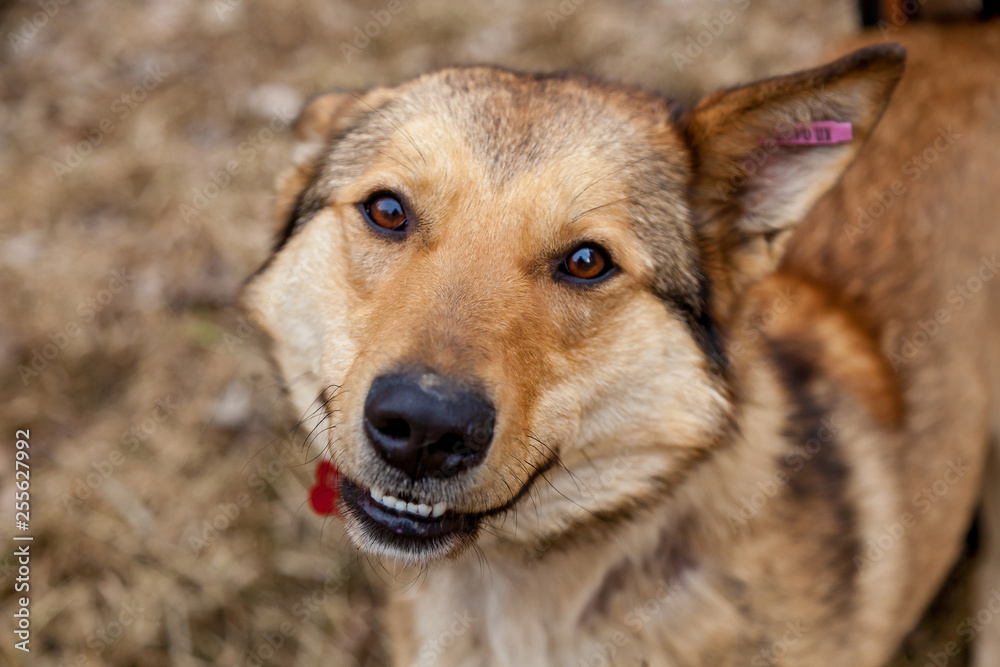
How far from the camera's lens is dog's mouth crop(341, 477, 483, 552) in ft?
6.56

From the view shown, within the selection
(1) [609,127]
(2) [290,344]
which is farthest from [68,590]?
(1) [609,127]

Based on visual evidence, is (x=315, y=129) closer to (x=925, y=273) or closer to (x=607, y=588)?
(x=607, y=588)

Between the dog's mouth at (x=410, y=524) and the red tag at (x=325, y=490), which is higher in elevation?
the dog's mouth at (x=410, y=524)

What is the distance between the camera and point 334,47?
19.1 feet

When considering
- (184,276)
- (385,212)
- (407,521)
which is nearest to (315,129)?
(385,212)

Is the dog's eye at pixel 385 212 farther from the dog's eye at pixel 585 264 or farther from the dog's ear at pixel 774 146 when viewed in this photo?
the dog's ear at pixel 774 146

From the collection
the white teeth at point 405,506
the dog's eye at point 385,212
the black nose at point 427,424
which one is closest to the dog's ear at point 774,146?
the dog's eye at point 385,212

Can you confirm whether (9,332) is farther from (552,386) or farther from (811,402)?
(811,402)

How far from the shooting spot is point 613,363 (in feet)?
7.27

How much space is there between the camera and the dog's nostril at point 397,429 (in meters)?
1.76

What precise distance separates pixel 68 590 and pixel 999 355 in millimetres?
4476

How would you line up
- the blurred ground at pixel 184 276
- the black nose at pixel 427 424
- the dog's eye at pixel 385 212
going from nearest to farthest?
the black nose at pixel 427 424 < the dog's eye at pixel 385 212 < the blurred ground at pixel 184 276

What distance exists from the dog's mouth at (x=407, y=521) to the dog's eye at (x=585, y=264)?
78 centimetres

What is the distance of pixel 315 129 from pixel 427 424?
5.38 feet
